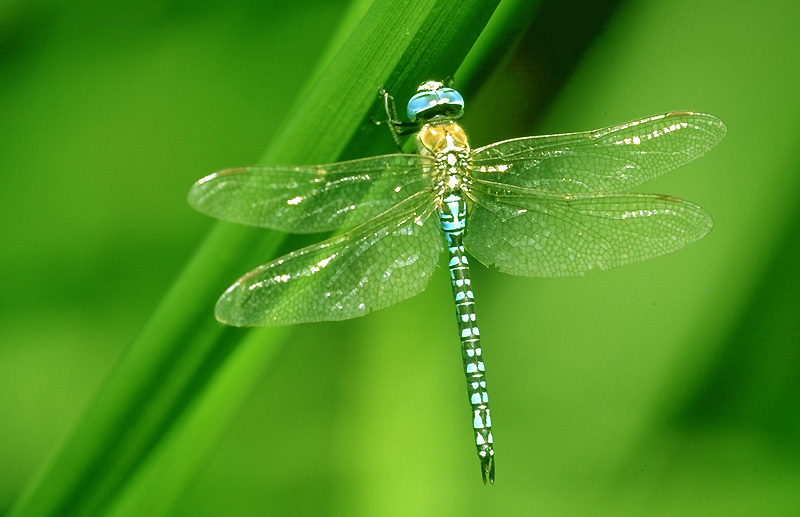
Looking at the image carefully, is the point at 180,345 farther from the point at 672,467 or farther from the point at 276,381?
the point at 672,467

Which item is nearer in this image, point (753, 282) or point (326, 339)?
point (753, 282)

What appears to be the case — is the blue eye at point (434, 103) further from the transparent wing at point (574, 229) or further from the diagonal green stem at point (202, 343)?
the transparent wing at point (574, 229)

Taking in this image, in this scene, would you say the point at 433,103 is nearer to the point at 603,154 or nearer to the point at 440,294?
the point at 603,154

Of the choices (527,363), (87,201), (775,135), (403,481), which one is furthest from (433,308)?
(87,201)

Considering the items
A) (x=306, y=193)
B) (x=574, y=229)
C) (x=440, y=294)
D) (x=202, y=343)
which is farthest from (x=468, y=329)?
(x=202, y=343)

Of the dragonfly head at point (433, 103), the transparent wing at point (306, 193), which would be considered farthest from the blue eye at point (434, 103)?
the transparent wing at point (306, 193)

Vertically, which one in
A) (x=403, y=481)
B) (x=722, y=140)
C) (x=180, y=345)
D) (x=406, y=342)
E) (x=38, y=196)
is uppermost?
(x=722, y=140)
